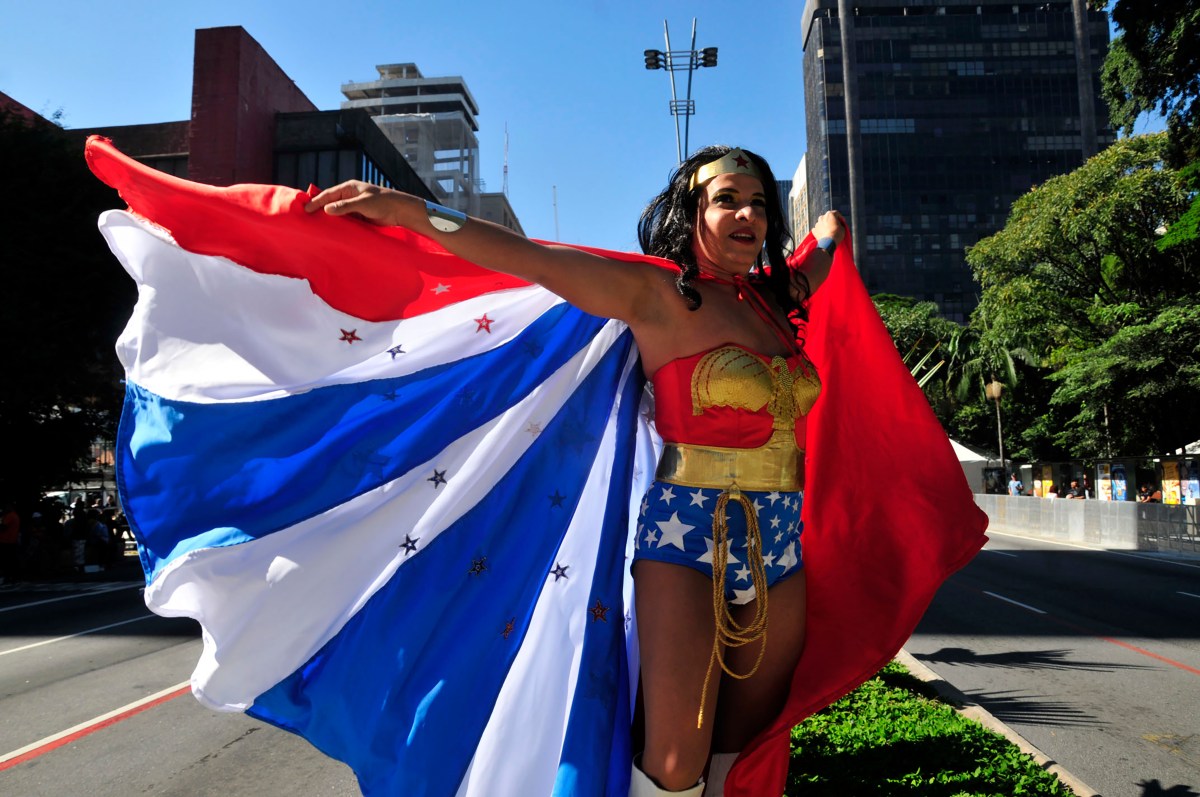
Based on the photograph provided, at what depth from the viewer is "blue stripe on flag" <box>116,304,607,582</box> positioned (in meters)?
2.81

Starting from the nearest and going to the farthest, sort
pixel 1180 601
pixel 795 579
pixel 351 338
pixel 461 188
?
pixel 795 579 → pixel 351 338 → pixel 1180 601 → pixel 461 188

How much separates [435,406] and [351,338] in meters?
0.37

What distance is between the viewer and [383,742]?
2701 mm

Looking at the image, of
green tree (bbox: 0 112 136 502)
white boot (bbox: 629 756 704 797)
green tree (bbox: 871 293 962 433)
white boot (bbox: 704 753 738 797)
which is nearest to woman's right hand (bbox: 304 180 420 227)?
white boot (bbox: 629 756 704 797)

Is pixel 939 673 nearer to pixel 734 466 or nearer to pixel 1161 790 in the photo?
pixel 1161 790

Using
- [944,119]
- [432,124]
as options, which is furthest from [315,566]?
[944,119]

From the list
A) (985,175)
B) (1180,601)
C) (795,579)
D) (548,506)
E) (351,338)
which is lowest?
(1180,601)

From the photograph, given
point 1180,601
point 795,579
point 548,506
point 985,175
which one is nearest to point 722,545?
point 795,579

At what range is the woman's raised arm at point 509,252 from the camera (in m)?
2.48

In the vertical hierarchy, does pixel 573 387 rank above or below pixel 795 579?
above

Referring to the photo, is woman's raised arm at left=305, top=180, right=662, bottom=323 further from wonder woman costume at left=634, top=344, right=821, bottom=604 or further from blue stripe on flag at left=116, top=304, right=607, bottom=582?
blue stripe on flag at left=116, top=304, right=607, bottom=582

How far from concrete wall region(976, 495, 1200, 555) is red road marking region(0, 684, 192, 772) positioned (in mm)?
20414

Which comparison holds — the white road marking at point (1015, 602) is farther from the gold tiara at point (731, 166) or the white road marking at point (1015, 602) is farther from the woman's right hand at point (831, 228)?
the gold tiara at point (731, 166)

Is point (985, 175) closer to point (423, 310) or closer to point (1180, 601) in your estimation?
point (1180, 601)
